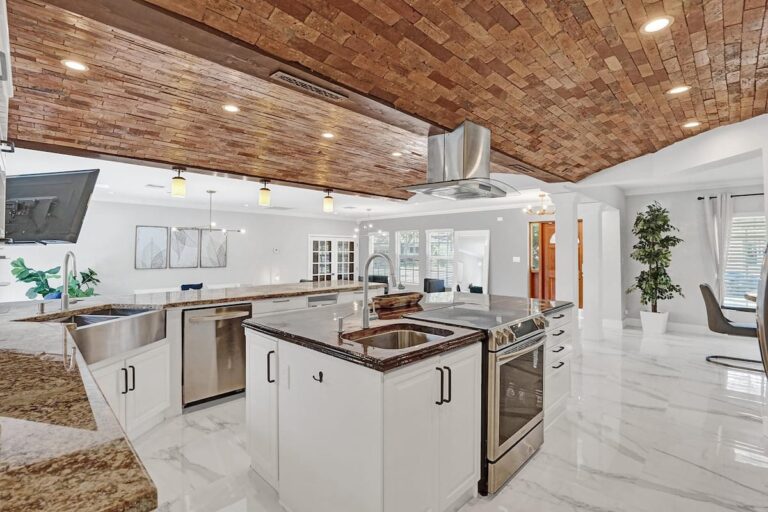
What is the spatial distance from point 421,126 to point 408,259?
776 cm

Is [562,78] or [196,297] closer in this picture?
[562,78]

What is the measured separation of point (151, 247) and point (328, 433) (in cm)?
753

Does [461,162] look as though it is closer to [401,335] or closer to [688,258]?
[401,335]

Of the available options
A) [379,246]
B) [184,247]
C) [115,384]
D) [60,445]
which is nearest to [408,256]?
[379,246]

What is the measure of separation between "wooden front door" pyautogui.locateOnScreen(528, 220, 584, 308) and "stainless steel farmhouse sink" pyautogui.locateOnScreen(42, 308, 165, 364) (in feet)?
23.7

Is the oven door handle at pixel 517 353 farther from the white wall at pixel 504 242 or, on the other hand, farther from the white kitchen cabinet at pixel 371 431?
the white wall at pixel 504 242

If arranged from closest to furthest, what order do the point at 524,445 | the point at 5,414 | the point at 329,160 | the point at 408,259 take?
the point at 5,414 < the point at 524,445 < the point at 329,160 < the point at 408,259

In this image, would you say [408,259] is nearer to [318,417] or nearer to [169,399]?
[169,399]

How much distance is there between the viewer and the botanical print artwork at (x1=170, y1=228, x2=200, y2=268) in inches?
314

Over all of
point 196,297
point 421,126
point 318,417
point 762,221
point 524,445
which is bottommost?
point 524,445

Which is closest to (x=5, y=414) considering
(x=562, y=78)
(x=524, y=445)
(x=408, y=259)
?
(x=524, y=445)

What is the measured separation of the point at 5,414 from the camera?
2.48 ft

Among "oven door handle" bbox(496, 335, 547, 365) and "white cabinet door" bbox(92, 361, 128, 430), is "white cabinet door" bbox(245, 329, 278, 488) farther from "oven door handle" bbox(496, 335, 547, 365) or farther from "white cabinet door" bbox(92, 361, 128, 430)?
"oven door handle" bbox(496, 335, 547, 365)

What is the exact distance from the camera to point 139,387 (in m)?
2.64
